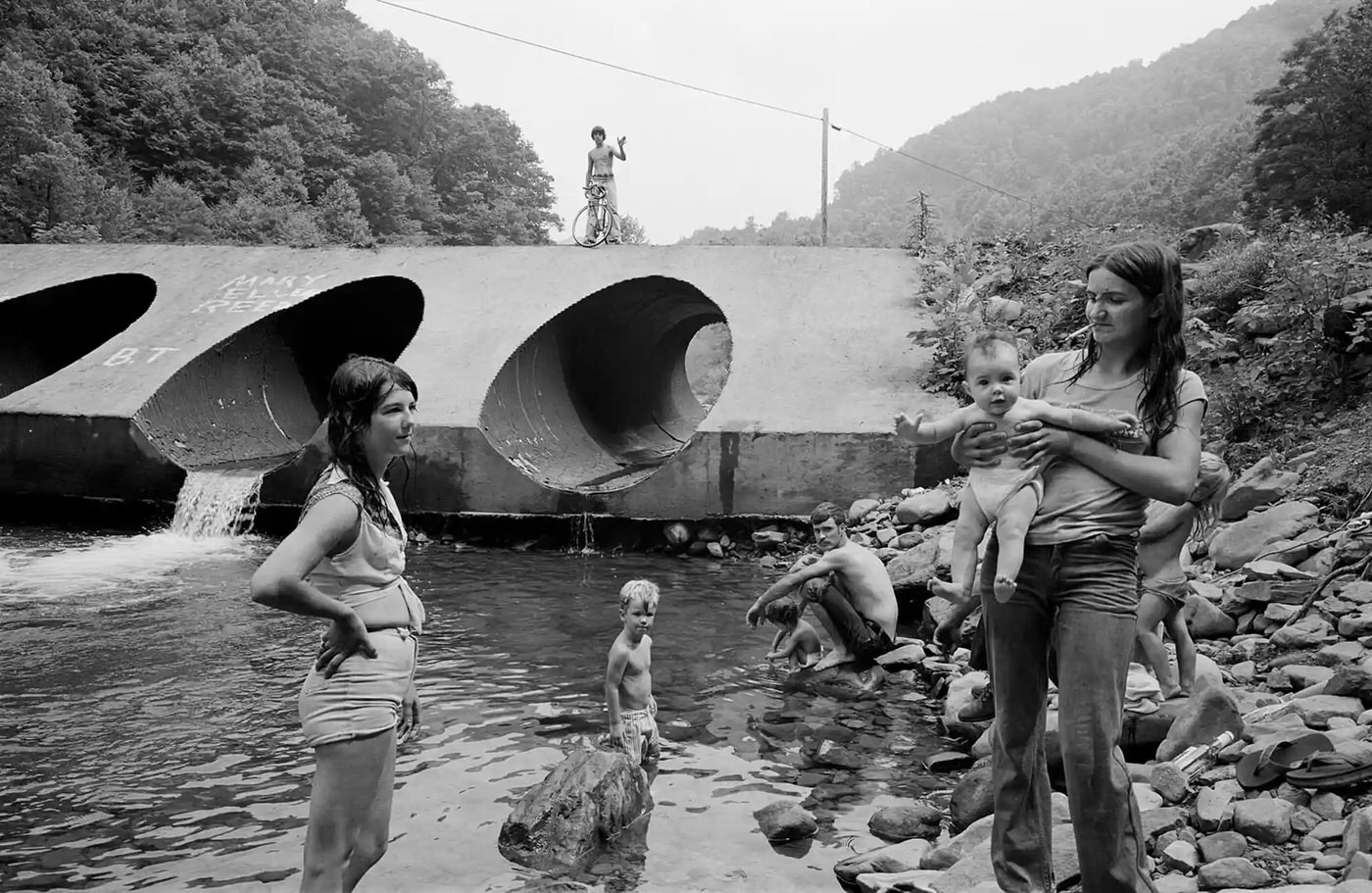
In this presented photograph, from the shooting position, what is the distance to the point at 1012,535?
264 cm

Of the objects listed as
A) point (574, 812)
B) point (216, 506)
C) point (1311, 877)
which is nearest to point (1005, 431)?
point (1311, 877)

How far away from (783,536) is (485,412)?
11.3ft

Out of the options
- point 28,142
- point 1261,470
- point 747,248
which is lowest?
point 1261,470

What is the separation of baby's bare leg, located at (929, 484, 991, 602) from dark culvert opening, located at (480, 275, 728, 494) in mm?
7681

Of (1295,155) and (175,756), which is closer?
(175,756)

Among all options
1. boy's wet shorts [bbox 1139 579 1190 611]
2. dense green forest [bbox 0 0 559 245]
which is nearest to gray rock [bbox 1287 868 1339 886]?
boy's wet shorts [bbox 1139 579 1190 611]

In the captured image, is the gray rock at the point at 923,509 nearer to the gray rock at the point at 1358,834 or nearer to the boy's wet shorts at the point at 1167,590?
the boy's wet shorts at the point at 1167,590

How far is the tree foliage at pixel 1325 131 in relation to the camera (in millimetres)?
18078

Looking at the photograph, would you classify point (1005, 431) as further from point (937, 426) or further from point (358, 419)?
point (358, 419)

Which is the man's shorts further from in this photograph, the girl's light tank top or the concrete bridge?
the girl's light tank top

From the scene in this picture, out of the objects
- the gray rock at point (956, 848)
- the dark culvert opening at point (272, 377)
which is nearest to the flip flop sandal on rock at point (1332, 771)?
the gray rock at point (956, 848)

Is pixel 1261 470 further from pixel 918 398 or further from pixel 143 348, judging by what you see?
pixel 143 348

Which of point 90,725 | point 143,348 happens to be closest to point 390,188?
point 143,348

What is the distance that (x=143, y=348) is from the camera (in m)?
12.3
